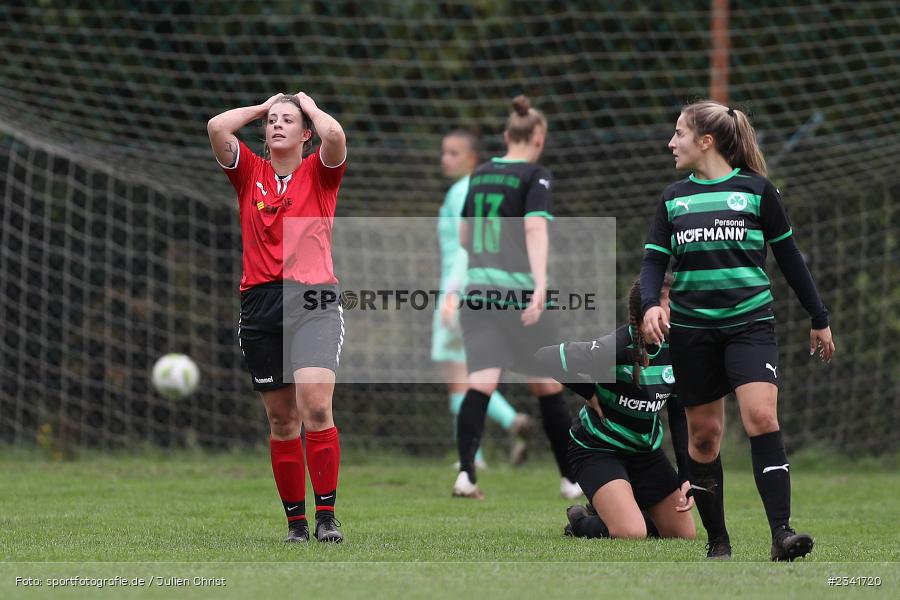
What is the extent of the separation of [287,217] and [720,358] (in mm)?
1678

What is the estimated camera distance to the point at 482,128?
10.8 m

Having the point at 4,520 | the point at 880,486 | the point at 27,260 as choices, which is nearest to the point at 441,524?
the point at 4,520

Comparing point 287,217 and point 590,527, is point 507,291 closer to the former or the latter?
point 590,527

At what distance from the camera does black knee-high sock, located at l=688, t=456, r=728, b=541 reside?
4.40 metres

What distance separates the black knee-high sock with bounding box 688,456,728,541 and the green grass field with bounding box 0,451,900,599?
138mm

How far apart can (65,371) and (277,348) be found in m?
5.71

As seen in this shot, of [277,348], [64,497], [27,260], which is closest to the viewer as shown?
[277,348]

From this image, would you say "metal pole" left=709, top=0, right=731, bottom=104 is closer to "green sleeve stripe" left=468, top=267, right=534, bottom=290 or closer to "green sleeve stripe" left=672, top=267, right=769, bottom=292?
"green sleeve stripe" left=468, top=267, right=534, bottom=290

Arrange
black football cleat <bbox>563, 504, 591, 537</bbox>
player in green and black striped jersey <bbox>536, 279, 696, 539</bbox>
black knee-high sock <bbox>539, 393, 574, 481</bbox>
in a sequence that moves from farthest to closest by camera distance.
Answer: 1. black knee-high sock <bbox>539, 393, 574, 481</bbox>
2. black football cleat <bbox>563, 504, 591, 537</bbox>
3. player in green and black striped jersey <bbox>536, 279, 696, 539</bbox>

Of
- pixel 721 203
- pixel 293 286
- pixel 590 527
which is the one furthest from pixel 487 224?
pixel 721 203

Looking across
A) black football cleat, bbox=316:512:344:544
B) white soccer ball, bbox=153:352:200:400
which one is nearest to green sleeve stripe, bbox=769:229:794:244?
black football cleat, bbox=316:512:344:544

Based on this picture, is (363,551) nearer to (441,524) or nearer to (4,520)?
(441,524)

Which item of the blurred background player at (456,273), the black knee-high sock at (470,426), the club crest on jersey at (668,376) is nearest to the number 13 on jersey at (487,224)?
the black knee-high sock at (470,426)

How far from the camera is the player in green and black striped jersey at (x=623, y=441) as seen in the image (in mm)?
5191
